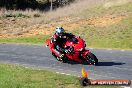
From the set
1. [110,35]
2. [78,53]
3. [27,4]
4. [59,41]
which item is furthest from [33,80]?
[27,4]

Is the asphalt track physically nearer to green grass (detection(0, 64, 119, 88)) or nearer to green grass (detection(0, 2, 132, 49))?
green grass (detection(0, 64, 119, 88))

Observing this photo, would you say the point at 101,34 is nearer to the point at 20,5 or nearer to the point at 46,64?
the point at 46,64

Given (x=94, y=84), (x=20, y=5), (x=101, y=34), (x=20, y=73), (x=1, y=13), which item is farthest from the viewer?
(x=20, y=5)

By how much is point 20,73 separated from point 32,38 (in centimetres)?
2372

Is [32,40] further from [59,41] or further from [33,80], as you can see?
[33,80]

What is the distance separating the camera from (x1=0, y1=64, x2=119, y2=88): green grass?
43.1 feet

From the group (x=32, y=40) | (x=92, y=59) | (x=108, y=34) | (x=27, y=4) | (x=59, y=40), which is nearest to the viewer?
(x=92, y=59)

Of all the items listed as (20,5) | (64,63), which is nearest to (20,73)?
(64,63)

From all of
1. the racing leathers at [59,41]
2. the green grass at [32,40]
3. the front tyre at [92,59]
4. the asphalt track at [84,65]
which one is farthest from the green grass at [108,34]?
the front tyre at [92,59]

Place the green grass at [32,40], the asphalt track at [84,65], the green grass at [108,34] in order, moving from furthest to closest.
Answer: the green grass at [32,40], the green grass at [108,34], the asphalt track at [84,65]

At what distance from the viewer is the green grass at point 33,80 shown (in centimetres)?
1315

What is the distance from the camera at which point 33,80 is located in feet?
46.4

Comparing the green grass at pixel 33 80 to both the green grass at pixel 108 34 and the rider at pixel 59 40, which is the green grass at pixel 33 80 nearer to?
the rider at pixel 59 40

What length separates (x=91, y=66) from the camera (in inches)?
743
